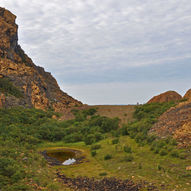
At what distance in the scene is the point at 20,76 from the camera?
44969 mm

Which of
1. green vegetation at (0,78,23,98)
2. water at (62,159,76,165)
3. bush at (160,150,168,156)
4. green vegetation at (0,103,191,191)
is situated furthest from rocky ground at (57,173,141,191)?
green vegetation at (0,78,23,98)

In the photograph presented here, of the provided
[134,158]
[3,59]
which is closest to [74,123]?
[134,158]

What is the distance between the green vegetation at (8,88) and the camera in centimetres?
3864

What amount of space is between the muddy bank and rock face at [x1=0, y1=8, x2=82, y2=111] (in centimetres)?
2850

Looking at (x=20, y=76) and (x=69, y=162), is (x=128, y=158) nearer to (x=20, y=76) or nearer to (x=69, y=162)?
(x=69, y=162)

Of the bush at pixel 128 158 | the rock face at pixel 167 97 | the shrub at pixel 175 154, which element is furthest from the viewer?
the rock face at pixel 167 97

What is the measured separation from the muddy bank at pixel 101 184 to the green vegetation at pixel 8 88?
104 ft

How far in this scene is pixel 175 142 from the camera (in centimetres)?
1252

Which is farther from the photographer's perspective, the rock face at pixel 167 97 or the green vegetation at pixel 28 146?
the rock face at pixel 167 97

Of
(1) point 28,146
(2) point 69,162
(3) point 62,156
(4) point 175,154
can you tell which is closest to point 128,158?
(4) point 175,154

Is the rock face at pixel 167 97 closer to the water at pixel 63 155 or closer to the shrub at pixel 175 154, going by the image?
the water at pixel 63 155

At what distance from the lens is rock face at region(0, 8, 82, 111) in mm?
42562

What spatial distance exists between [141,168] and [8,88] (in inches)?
1366

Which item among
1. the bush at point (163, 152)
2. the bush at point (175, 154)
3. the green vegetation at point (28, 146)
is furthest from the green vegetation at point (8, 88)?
the bush at point (175, 154)
